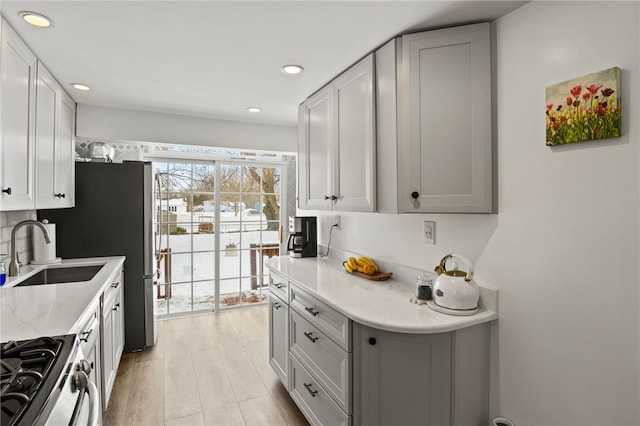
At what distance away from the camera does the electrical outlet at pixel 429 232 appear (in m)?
1.97

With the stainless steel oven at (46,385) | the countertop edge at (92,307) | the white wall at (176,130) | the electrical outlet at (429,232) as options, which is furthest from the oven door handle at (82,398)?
the white wall at (176,130)

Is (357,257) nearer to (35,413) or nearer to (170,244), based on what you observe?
(35,413)

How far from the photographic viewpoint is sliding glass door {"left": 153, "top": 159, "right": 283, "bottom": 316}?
4.02 m

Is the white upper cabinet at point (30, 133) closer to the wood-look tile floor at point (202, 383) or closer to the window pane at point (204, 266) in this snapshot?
the wood-look tile floor at point (202, 383)

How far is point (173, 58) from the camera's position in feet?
6.79

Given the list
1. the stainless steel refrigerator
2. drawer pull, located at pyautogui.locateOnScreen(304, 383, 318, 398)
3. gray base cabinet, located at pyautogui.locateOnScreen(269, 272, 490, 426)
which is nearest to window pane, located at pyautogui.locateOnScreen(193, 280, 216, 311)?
the stainless steel refrigerator

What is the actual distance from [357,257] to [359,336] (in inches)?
44.0

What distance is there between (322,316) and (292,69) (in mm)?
1573

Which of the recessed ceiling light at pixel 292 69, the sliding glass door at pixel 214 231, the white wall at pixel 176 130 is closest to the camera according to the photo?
the recessed ceiling light at pixel 292 69

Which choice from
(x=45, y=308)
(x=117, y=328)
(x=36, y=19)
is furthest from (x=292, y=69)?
(x=117, y=328)

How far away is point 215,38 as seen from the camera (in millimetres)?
1818

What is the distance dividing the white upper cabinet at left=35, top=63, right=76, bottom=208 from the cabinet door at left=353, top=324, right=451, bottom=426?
217 centimetres

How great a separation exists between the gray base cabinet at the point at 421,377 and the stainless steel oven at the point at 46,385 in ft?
3.50

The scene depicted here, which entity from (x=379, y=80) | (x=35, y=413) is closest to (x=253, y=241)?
(x=379, y=80)
